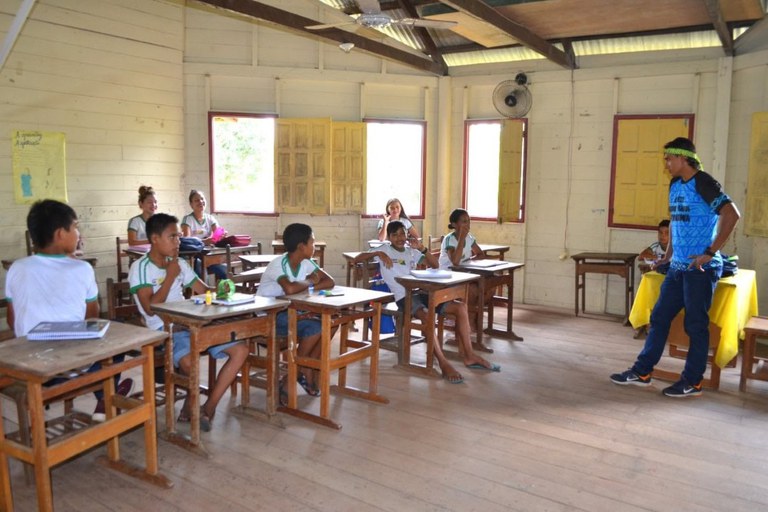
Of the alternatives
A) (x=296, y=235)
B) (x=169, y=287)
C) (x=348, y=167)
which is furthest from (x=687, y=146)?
(x=348, y=167)

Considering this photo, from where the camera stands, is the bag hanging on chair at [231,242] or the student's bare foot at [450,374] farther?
the bag hanging on chair at [231,242]

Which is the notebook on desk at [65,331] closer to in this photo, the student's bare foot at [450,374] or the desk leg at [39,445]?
the desk leg at [39,445]

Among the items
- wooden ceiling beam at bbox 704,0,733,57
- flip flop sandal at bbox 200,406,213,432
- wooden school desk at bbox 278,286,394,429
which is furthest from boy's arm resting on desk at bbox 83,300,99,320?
wooden ceiling beam at bbox 704,0,733,57

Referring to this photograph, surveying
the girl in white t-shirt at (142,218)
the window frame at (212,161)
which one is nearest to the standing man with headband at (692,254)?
the girl in white t-shirt at (142,218)

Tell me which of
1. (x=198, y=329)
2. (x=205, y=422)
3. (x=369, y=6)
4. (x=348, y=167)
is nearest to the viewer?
(x=198, y=329)

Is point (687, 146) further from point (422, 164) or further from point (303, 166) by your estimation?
point (303, 166)

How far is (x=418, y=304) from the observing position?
488 cm

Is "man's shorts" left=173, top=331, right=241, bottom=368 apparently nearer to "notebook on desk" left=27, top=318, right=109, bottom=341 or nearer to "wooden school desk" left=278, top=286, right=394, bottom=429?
"wooden school desk" left=278, top=286, right=394, bottom=429

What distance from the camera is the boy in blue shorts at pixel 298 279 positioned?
13.0 feet

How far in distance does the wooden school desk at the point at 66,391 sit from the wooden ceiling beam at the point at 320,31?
316 centimetres

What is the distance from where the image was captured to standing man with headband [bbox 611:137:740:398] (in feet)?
13.4

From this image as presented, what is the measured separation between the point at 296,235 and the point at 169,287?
0.87 meters

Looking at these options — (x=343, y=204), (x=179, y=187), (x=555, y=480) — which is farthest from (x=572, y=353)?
(x=179, y=187)

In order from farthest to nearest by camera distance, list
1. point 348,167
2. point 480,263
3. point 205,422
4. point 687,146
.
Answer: point 348,167 → point 480,263 → point 687,146 → point 205,422
